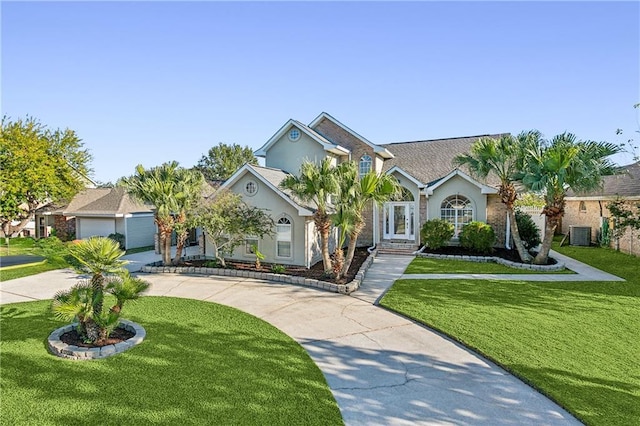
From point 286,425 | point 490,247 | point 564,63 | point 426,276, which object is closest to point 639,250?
point 490,247

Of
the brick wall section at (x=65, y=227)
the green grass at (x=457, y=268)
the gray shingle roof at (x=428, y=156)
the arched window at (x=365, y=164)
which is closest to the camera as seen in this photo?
the green grass at (x=457, y=268)

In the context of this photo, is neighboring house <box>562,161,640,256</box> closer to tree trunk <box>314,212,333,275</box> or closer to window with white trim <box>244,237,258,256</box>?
tree trunk <box>314,212,333,275</box>

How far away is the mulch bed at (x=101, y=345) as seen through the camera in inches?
299

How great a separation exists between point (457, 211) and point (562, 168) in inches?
282

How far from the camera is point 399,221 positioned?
2270 centimetres

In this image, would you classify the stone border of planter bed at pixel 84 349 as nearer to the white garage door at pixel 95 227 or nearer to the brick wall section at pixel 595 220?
the white garage door at pixel 95 227

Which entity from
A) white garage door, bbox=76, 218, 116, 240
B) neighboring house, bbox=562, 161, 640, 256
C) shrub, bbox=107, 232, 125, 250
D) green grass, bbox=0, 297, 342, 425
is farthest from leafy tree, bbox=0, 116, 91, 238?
neighboring house, bbox=562, 161, 640, 256

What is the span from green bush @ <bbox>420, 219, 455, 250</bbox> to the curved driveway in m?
8.48

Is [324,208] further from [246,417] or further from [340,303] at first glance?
[246,417]

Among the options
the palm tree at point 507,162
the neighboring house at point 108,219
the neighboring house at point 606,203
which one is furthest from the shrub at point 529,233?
the neighboring house at point 108,219

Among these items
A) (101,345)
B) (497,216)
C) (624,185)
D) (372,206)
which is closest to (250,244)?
(372,206)

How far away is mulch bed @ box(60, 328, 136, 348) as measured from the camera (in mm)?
7582

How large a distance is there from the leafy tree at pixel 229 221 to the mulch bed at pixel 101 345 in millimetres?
7261

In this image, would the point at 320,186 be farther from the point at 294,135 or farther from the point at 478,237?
the point at 478,237
